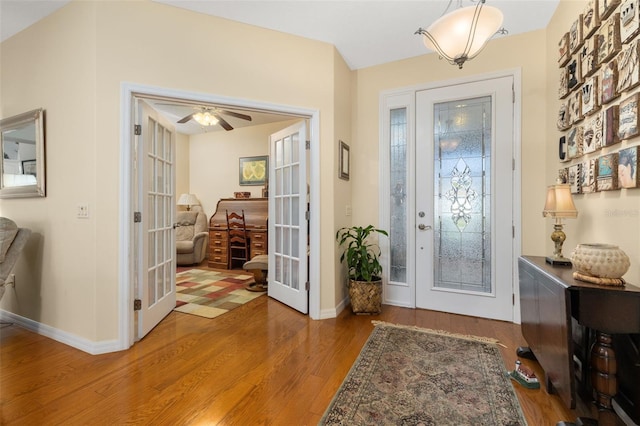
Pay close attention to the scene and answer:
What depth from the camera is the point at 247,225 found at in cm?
509

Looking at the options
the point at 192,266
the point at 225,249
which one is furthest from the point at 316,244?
the point at 192,266

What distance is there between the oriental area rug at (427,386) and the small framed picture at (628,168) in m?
1.30

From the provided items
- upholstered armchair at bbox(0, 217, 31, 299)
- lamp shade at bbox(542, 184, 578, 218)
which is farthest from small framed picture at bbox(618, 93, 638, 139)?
upholstered armchair at bbox(0, 217, 31, 299)

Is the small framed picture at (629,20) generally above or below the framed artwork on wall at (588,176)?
above

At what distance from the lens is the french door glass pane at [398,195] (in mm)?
3143

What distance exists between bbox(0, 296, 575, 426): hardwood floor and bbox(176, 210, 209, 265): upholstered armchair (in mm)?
2708

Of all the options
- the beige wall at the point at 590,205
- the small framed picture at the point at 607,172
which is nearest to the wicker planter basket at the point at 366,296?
the beige wall at the point at 590,205

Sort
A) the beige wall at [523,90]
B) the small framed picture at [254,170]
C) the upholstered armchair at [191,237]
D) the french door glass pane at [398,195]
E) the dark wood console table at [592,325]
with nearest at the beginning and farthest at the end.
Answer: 1. the dark wood console table at [592,325]
2. the beige wall at [523,90]
3. the french door glass pane at [398,195]
4. the upholstered armchair at [191,237]
5. the small framed picture at [254,170]

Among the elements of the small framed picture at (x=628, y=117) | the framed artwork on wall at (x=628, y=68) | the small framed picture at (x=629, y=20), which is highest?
the small framed picture at (x=629, y=20)

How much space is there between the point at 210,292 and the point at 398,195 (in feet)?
8.83

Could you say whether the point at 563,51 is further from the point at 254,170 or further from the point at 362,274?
the point at 254,170

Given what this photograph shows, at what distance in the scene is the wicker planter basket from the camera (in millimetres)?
2877

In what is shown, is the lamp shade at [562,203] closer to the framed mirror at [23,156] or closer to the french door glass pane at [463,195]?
the french door glass pane at [463,195]

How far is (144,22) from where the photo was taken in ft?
7.25
